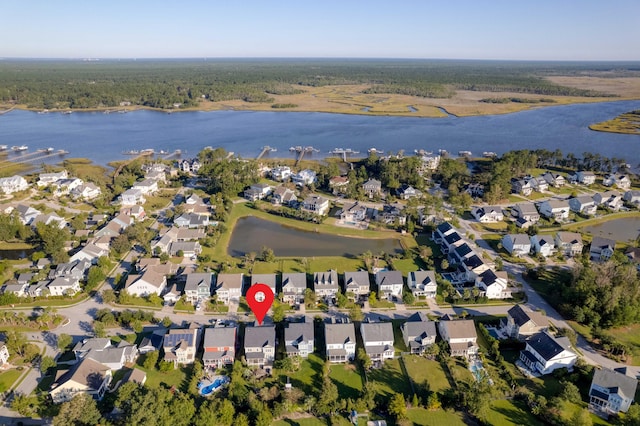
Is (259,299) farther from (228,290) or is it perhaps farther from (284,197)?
(284,197)

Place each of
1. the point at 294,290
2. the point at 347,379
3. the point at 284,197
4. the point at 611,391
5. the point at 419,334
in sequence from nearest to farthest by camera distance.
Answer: the point at 611,391
the point at 347,379
the point at 419,334
the point at 294,290
the point at 284,197

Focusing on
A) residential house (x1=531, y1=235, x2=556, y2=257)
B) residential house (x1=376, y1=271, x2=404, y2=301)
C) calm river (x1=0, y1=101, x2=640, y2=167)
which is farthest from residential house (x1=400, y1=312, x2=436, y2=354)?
calm river (x1=0, y1=101, x2=640, y2=167)

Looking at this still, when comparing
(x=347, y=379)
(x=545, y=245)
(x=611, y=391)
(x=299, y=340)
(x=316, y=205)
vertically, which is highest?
(x=316, y=205)

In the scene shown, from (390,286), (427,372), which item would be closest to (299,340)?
(427,372)

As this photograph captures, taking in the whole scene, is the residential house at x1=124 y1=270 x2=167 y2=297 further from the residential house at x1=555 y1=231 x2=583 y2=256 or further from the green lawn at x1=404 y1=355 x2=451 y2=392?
the residential house at x1=555 y1=231 x2=583 y2=256

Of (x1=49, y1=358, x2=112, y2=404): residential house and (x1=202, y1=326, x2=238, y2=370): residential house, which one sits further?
(x1=202, y1=326, x2=238, y2=370): residential house

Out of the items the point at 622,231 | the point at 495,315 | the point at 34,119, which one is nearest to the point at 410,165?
the point at 622,231

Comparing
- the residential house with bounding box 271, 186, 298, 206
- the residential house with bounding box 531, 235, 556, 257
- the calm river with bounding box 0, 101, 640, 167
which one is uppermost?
the calm river with bounding box 0, 101, 640, 167

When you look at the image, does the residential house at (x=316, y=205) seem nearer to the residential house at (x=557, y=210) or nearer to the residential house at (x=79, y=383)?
the residential house at (x=557, y=210)
